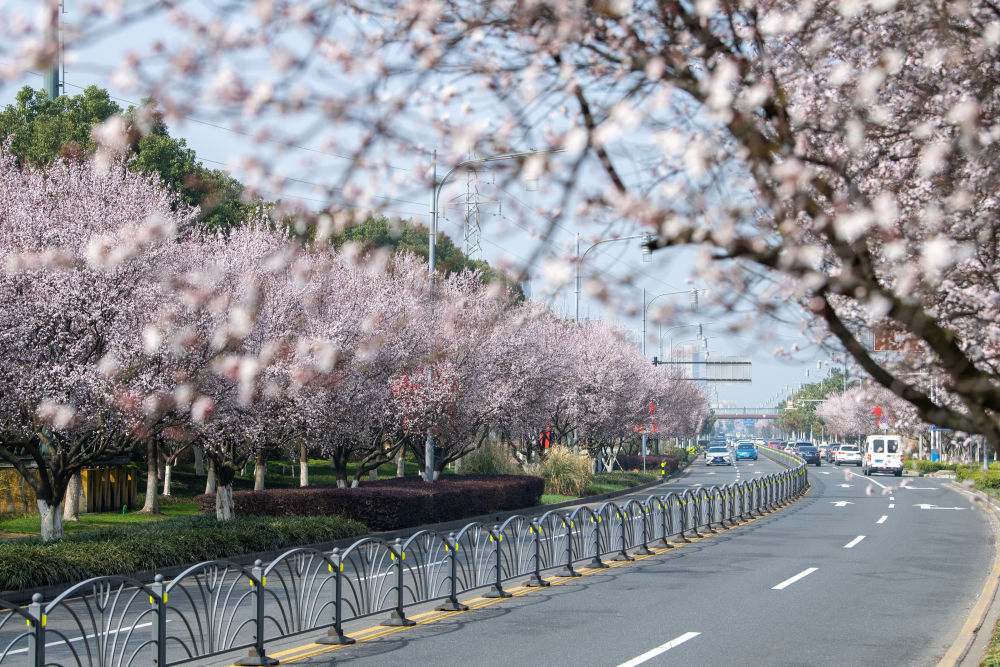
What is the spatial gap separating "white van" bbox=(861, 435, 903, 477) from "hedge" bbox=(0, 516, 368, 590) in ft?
151

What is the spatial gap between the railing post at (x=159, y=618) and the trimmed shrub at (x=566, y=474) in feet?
96.6

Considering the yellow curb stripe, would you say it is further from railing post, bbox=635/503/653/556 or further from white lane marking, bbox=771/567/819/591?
white lane marking, bbox=771/567/819/591

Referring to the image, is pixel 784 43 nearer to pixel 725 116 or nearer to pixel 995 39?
pixel 995 39

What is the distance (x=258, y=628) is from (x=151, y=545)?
7.29 metres

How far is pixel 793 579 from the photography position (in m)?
15.9

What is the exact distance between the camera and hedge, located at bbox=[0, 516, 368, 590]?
1407 centimetres

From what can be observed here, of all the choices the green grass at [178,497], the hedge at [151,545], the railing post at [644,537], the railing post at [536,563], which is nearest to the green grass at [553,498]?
the green grass at [178,497]

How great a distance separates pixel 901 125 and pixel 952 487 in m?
42.5

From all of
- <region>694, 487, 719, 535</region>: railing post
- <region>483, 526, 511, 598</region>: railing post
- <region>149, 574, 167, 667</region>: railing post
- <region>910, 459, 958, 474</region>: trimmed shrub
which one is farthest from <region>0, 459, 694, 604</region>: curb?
A: <region>910, 459, 958, 474</region>: trimmed shrub

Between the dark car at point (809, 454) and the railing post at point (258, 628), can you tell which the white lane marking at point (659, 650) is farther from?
the dark car at point (809, 454)

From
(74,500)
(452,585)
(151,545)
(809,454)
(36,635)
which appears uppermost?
(36,635)

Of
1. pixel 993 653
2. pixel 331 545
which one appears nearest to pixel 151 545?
pixel 331 545

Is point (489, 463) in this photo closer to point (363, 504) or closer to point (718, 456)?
point (363, 504)

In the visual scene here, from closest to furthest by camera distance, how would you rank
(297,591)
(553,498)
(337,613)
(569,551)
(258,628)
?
(258,628) < (297,591) < (337,613) < (569,551) < (553,498)
